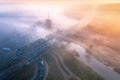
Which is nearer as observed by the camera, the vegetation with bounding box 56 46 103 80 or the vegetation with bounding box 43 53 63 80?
the vegetation with bounding box 43 53 63 80

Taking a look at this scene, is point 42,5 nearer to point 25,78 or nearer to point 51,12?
point 51,12

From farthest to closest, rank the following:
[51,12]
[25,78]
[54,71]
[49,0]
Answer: [49,0] → [51,12] → [54,71] → [25,78]

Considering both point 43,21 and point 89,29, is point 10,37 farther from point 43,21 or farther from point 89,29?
point 89,29

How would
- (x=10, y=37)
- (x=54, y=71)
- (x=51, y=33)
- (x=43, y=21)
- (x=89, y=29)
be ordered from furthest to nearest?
1. (x=43, y=21)
2. (x=89, y=29)
3. (x=51, y=33)
4. (x=10, y=37)
5. (x=54, y=71)

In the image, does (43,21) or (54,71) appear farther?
(43,21)

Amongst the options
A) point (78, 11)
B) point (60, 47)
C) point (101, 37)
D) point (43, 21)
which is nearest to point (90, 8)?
point (78, 11)

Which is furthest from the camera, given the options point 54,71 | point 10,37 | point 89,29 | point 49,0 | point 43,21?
point 49,0

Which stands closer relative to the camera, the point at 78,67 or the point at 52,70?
the point at 52,70

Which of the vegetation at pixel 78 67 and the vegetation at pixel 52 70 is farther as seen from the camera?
the vegetation at pixel 78 67

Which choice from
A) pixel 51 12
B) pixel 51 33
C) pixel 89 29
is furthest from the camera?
pixel 51 12

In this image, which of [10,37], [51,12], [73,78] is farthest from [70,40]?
[51,12]
